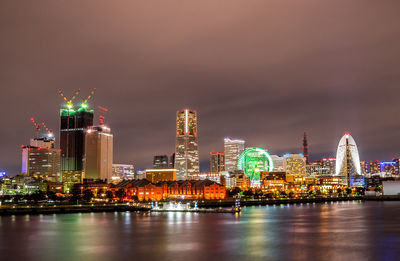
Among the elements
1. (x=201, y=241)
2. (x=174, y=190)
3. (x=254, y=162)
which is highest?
(x=254, y=162)

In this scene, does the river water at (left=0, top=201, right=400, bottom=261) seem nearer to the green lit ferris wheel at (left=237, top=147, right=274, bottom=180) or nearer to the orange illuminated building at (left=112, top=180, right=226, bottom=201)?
the orange illuminated building at (left=112, top=180, right=226, bottom=201)

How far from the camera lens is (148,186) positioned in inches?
5340

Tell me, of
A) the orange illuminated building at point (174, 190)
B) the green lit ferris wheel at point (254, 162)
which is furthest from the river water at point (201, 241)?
the green lit ferris wheel at point (254, 162)

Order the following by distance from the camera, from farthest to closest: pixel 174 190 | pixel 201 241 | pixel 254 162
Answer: pixel 254 162
pixel 174 190
pixel 201 241

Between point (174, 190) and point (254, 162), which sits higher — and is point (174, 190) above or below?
below

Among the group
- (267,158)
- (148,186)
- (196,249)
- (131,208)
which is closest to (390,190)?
(267,158)

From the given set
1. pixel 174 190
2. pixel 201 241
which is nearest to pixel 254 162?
pixel 174 190

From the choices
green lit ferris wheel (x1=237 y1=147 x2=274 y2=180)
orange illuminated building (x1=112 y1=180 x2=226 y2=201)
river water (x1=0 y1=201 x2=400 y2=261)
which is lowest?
river water (x1=0 y1=201 x2=400 y2=261)

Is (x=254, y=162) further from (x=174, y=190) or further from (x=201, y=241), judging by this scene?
(x=201, y=241)

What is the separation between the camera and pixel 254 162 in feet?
632

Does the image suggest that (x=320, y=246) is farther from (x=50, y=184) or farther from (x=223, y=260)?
(x=50, y=184)

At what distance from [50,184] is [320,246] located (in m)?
156

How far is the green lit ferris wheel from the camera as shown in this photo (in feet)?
624

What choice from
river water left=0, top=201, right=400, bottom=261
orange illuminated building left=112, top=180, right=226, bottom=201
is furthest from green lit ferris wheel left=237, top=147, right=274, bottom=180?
river water left=0, top=201, right=400, bottom=261
